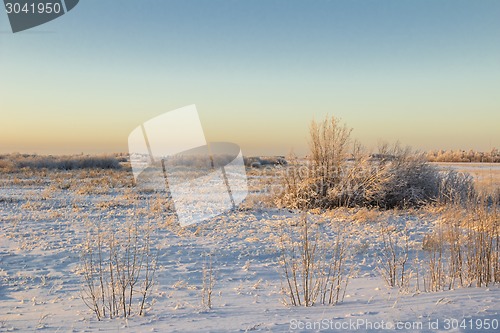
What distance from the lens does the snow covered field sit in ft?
13.9

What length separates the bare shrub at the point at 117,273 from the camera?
16.1ft

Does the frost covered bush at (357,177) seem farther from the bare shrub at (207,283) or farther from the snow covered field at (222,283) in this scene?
the bare shrub at (207,283)

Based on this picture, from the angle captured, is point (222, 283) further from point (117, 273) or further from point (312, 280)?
point (117, 273)

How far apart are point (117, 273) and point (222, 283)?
1.61 meters

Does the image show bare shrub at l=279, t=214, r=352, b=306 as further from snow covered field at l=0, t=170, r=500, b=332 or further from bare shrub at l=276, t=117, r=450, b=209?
bare shrub at l=276, t=117, r=450, b=209

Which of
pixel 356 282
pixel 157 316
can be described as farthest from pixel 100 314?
pixel 356 282

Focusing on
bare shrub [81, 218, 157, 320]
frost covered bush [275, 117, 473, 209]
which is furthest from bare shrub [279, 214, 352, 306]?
frost covered bush [275, 117, 473, 209]

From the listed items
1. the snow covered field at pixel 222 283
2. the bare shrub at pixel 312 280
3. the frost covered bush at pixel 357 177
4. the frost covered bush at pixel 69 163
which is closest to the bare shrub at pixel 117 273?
the snow covered field at pixel 222 283

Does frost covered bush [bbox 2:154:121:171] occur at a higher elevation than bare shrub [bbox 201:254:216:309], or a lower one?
higher

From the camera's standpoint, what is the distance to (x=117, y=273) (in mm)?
5523

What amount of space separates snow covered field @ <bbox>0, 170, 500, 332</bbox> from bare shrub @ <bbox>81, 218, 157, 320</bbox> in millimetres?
142

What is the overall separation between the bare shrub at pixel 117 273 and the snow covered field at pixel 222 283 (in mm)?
142

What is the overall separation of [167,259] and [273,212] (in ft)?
17.3

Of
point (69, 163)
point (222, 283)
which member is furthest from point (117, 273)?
point (69, 163)
